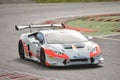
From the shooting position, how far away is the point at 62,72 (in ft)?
50.2

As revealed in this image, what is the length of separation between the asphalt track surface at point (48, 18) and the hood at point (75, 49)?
0.41 m

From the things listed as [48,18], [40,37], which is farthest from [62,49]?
[48,18]

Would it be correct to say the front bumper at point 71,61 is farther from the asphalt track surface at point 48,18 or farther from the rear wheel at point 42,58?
the rear wheel at point 42,58

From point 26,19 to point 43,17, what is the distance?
1.45 meters

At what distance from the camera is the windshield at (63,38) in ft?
55.2

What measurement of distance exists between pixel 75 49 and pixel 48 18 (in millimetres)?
20968

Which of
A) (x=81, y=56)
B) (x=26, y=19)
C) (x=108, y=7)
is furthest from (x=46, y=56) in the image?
(x=108, y=7)

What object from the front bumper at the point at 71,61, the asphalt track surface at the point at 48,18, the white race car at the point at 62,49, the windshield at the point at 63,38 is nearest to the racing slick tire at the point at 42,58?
the white race car at the point at 62,49

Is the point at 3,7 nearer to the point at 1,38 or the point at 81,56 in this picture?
the point at 1,38

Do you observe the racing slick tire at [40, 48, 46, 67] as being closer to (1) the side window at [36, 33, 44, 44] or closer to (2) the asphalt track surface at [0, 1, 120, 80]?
(2) the asphalt track surface at [0, 1, 120, 80]

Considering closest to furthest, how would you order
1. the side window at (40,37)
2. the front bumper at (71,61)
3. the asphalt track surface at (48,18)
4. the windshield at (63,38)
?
1. the asphalt track surface at (48,18)
2. the front bumper at (71,61)
3. the windshield at (63,38)
4. the side window at (40,37)

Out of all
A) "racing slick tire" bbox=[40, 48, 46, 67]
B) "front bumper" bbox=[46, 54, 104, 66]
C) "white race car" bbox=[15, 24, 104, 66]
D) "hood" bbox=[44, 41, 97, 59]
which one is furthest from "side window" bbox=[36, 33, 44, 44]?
"front bumper" bbox=[46, 54, 104, 66]

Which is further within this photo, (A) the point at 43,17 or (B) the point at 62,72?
(A) the point at 43,17

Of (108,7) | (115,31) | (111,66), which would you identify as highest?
(111,66)
